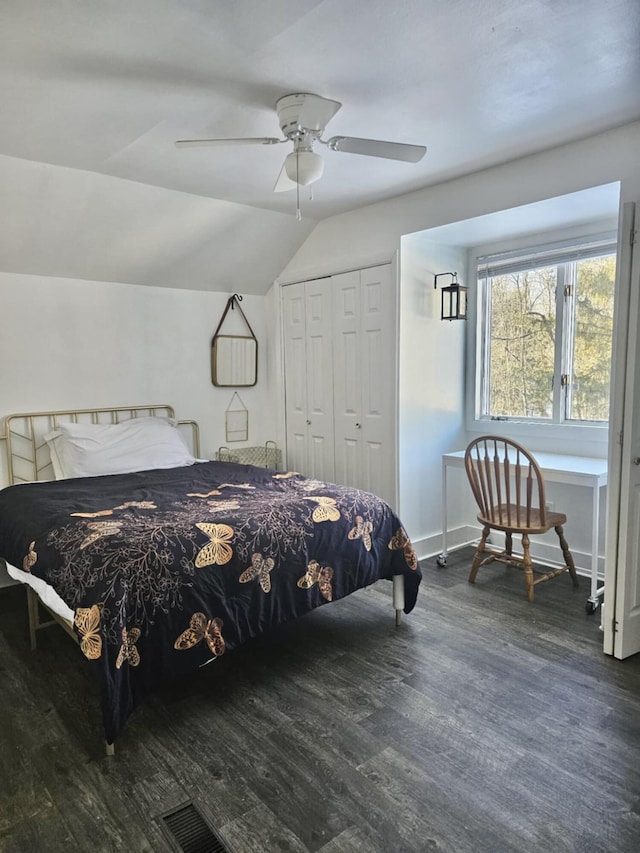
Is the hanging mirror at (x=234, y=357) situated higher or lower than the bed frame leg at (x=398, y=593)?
higher

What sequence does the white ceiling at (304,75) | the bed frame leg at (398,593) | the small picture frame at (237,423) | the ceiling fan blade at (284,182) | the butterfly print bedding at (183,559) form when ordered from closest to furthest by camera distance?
the white ceiling at (304,75) < the butterfly print bedding at (183,559) < the ceiling fan blade at (284,182) < the bed frame leg at (398,593) < the small picture frame at (237,423)

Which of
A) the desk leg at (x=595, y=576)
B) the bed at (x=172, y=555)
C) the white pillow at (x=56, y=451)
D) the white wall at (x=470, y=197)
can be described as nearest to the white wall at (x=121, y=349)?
the white pillow at (x=56, y=451)

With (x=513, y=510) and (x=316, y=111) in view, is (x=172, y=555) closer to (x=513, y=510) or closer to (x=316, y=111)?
(x=316, y=111)

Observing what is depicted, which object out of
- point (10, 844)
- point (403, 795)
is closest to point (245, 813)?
point (403, 795)

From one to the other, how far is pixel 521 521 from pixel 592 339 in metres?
1.27

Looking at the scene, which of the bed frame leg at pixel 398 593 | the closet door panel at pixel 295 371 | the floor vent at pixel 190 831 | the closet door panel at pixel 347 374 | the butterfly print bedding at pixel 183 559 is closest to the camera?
the floor vent at pixel 190 831

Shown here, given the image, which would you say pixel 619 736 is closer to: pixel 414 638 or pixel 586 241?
pixel 414 638

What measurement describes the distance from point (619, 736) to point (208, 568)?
1.66 m

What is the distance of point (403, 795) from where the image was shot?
1822mm

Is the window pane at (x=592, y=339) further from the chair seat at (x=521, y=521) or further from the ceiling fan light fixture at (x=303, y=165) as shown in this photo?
the ceiling fan light fixture at (x=303, y=165)

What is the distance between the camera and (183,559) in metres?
2.20

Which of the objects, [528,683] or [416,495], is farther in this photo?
[416,495]

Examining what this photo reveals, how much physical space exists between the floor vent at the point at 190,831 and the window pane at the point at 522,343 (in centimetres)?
317

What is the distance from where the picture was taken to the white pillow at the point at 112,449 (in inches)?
141
